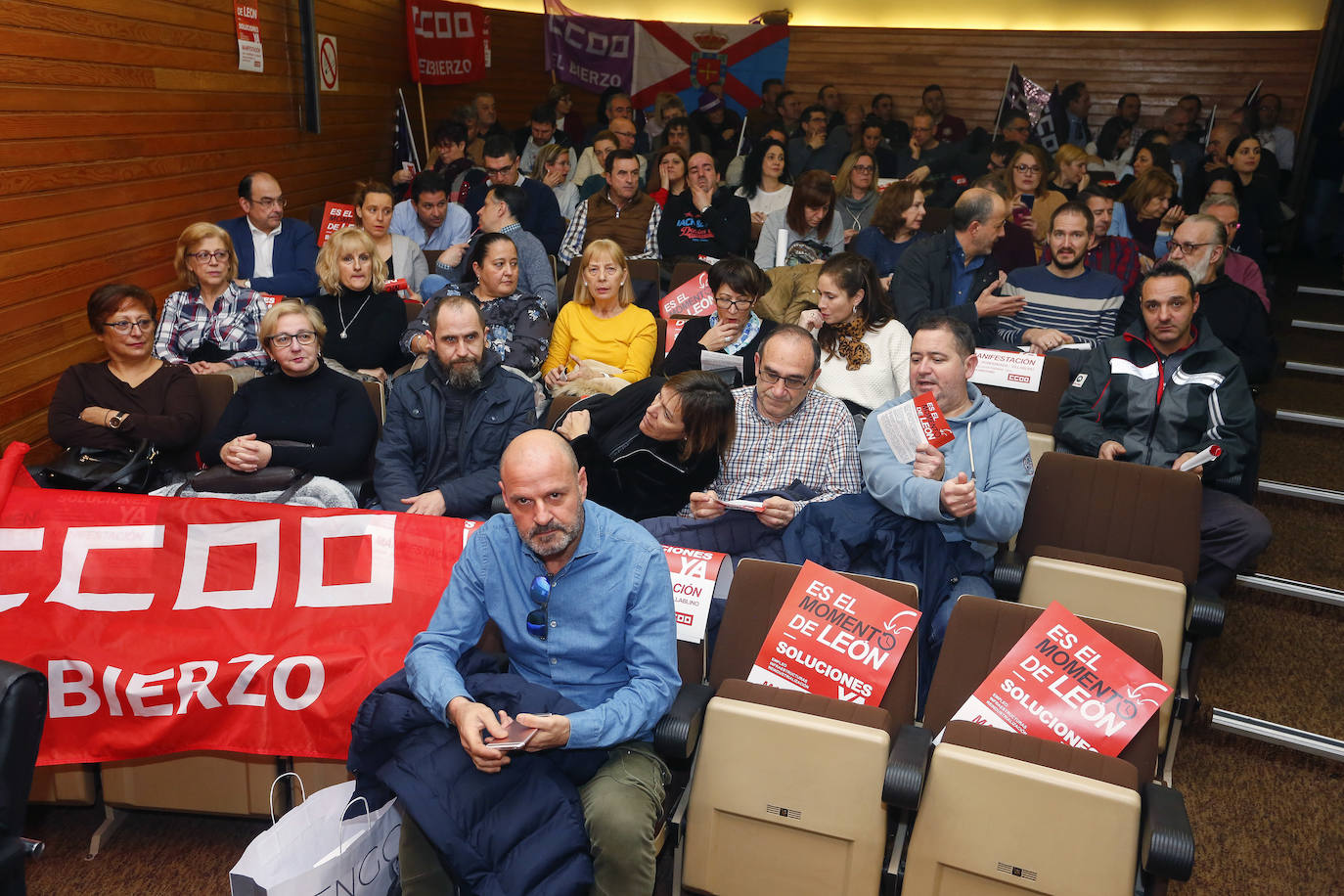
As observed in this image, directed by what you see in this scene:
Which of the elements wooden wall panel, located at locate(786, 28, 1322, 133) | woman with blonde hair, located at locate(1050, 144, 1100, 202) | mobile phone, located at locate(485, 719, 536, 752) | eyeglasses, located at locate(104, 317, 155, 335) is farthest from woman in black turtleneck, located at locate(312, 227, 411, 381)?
wooden wall panel, located at locate(786, 28, 1322, 133)

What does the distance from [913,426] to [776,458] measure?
0.50 metres

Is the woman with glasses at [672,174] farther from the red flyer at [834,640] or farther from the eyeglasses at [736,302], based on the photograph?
the red flyer at [834,640]

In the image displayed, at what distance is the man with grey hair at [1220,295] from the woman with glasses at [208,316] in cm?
410

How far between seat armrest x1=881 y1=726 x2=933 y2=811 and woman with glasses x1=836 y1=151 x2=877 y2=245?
4.57 m

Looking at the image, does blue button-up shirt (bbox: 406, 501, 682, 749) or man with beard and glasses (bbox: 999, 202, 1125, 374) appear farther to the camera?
man with beard and glasses (bbox: 999, 202, 1125, 374)

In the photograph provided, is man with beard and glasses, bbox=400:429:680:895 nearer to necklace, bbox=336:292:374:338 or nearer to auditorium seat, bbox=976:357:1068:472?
auditorium seat, bbox=976:357:1068:472

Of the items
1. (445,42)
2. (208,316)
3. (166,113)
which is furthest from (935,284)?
(445,42)

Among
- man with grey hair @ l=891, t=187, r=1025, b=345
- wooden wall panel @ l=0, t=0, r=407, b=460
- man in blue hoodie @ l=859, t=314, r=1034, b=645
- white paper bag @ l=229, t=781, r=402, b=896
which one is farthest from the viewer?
man with grey hair @ l=891, t=187, r=1025, b=345

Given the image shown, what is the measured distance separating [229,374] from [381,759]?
2179 mm

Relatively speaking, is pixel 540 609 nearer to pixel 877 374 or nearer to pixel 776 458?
pixel 776 458

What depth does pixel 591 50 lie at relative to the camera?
990cm

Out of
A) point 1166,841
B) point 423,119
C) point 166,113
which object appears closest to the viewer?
point 1166,841

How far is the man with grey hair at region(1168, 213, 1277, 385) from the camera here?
4.36 metres

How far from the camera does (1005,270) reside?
5.06m
